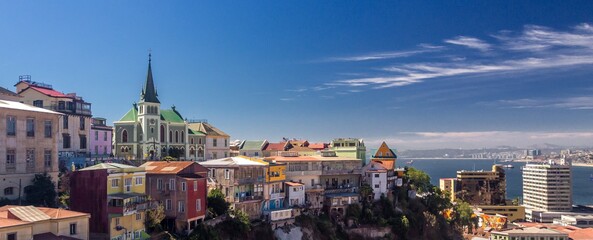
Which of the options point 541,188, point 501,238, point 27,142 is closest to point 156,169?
point 27,142

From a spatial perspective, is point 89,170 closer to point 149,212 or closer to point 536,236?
point 149,212

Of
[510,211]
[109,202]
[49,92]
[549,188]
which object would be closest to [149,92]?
[49,92]

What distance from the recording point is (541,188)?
177 metres

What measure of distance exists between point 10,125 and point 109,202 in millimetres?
12704

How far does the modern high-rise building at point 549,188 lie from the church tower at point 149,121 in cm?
13857

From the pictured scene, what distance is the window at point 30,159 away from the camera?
48.8 metres

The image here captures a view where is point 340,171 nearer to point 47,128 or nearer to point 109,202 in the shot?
point 47,128

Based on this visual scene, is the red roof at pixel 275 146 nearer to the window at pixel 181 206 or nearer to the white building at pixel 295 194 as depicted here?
the white building at pixel 295 194

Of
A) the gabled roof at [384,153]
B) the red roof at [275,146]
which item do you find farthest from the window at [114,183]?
the red roof at [275,146]

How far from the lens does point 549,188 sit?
567 feet

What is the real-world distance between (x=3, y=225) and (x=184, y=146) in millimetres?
50407

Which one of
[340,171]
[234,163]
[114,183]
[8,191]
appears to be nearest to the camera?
[114,183]

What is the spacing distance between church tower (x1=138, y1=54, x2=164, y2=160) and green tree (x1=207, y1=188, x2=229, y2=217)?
2271 centimetres

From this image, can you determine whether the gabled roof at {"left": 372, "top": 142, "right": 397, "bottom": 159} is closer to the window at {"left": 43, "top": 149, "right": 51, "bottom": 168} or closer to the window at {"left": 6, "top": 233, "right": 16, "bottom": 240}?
the window at {"left": 43, "top": 149, "right": 51, "bottom": 168}
